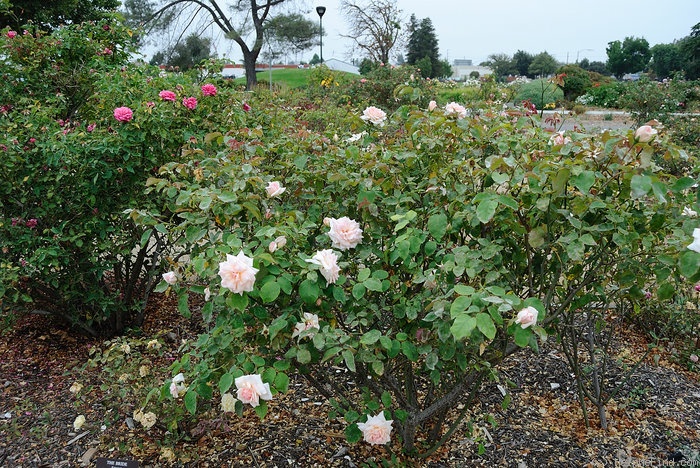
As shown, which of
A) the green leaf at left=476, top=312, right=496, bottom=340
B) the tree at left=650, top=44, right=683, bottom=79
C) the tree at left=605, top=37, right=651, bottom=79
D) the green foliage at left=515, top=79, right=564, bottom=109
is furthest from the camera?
the tree at left=605, top=37, right=651, bottom=79

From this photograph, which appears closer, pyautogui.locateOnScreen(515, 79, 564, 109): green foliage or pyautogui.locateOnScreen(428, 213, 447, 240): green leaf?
pyautogui.locateOnScreen(428, 213, 447, 240): green leaf

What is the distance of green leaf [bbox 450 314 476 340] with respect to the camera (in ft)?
3.65

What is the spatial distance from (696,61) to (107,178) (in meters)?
32.0

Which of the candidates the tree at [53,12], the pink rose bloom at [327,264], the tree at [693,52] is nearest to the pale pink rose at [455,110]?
the pink rose bloom at [327,264]

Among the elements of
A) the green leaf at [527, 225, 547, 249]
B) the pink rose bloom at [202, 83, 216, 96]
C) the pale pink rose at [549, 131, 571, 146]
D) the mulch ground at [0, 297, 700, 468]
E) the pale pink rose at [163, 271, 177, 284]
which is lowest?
the mulch ground at [0, 297, 700, 468]

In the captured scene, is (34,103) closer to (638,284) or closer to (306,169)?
(306,169)

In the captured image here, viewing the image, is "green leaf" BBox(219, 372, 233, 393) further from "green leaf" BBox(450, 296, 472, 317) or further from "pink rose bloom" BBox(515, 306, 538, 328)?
"pink rose bloom" BBox(515, 306, 538, 328)

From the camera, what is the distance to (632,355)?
2709mm

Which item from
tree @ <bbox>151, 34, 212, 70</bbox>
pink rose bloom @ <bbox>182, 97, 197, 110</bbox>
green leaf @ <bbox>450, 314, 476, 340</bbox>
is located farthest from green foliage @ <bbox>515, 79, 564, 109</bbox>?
tree @ <bbox>151, 34, 212, 70</bbox>

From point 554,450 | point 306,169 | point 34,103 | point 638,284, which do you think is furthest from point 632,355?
point 34,103

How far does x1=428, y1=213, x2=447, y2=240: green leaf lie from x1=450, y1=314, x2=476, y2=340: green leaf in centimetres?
34

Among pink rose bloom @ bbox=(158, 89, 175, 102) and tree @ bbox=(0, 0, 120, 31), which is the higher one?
tree @ bbox=(0, 0, 120, 31)

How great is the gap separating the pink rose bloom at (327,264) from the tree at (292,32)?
27225 millimetres

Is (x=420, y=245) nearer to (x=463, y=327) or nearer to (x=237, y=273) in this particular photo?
(x=463, y=327)
